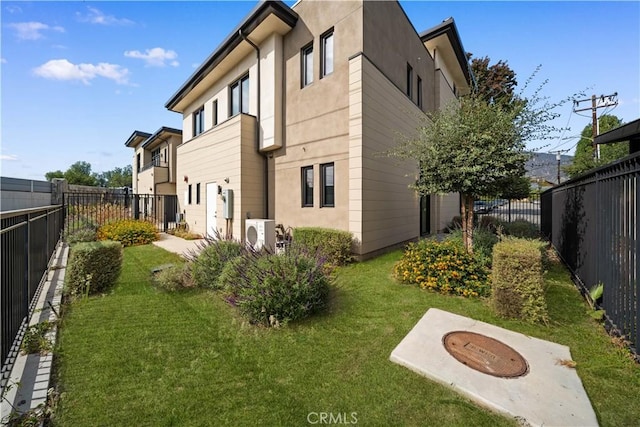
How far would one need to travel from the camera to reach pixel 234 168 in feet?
30.7

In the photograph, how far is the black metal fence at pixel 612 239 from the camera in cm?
279

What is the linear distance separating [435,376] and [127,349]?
3.34 meters

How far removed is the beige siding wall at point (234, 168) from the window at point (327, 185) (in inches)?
116

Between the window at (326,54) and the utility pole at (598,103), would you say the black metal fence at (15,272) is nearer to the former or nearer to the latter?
the window at (326,54)

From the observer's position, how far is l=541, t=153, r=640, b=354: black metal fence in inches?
110

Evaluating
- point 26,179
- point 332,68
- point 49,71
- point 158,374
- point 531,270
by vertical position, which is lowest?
point 158,374

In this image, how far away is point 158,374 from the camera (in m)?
2.62

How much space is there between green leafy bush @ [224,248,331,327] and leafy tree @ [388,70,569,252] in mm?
3303

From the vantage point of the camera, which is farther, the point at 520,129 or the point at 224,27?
the point at 224,27

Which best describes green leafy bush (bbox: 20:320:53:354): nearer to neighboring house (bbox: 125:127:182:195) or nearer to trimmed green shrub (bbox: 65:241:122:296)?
trimmed green shrub (bbox: 65:241:122:296)

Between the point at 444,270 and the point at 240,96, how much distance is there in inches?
385

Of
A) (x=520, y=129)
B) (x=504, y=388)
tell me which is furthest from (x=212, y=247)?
(x=520, y=129)

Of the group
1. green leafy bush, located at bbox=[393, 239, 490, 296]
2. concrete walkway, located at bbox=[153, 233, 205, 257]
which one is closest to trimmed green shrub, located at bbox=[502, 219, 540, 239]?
green leafy bush, located at bbox=[393, 239, 490, 296]

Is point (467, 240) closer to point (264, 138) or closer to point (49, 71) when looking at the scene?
point (264, 138)
